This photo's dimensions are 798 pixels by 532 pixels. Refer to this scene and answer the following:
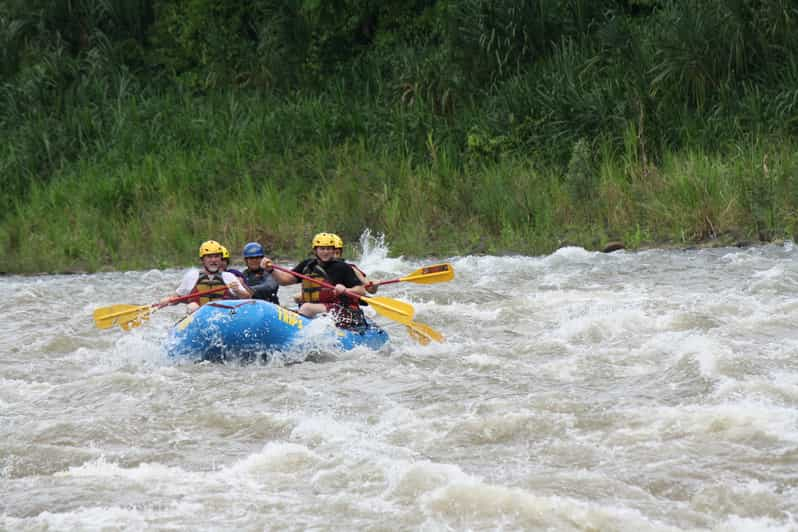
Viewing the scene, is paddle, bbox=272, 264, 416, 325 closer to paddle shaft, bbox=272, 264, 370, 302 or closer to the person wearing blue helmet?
paddle shaft, bbox=272, 264, 370, 302

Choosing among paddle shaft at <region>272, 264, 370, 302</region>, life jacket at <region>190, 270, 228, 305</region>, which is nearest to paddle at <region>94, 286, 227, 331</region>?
life jacket at <region>190, 270, 228, 305</region>

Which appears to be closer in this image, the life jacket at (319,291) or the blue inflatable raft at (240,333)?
the blue inflatable raft at (240,333)

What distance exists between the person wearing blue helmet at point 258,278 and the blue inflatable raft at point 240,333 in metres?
0.82

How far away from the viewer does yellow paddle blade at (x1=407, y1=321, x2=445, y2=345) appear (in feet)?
31.1

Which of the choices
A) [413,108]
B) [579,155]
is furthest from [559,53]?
[579,155]

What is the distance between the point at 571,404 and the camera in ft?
23.3

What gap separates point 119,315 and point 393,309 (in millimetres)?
2322

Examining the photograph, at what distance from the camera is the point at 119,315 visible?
32.8 feet

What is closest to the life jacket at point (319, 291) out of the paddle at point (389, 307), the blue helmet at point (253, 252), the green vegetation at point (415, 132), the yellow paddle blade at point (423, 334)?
the paddle at point (389, 307)

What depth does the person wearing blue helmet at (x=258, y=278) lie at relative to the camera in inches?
393

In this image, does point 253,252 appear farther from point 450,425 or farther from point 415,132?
point 415,132

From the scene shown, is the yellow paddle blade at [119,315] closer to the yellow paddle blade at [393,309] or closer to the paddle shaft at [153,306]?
the paddle shaft at [153,306]

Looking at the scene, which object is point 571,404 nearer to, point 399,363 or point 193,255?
point 399,363

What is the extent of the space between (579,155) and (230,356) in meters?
7.32
